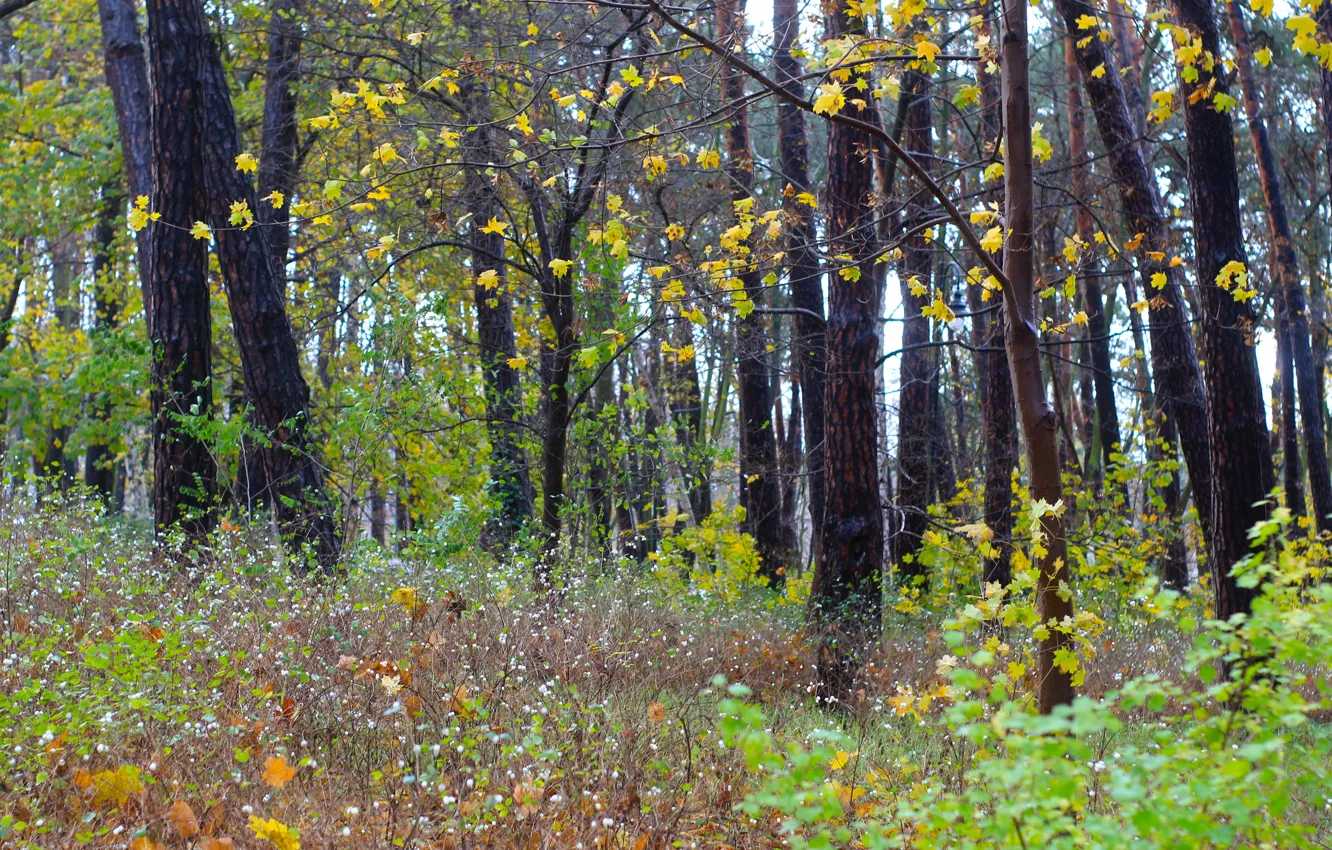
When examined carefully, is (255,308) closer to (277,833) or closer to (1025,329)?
(277,833)

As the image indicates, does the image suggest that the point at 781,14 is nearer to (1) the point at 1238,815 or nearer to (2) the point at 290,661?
(2) the point at 290,661

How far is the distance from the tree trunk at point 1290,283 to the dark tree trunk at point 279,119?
1076 cm

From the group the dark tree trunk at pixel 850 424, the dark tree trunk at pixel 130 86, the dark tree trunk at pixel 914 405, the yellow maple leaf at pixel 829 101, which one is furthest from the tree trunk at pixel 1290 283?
the dark tree trunk at pixel 130 86

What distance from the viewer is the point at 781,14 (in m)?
10.3

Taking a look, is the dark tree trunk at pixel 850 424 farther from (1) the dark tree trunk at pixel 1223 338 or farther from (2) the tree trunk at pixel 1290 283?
(2) the tree trunk at pixel 1290 283

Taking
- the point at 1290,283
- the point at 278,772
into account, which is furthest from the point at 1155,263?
the point at 1290,283

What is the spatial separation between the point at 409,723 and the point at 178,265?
6.05m

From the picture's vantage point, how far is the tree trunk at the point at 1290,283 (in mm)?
13484

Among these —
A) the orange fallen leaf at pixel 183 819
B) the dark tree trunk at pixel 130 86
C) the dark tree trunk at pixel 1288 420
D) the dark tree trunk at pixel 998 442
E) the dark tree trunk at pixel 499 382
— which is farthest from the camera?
the dark tree trunk at pixel 1288 420

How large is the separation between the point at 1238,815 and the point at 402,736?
312 centimetres

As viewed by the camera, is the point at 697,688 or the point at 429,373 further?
the point at 429,373

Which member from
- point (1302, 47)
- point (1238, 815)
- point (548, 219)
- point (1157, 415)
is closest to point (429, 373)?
point (548, 219)

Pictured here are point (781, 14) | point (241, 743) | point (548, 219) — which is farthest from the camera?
point (781, 14)

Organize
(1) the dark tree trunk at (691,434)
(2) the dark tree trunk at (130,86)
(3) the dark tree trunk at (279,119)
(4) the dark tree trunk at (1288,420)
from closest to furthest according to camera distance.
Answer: (2) the dark tree trunk at (130,86)
(1) the dark tree trunk at (691,434)
(3) the dark tree trunk at (279,119)
(4) the dark tree trunk at (1288,420)
